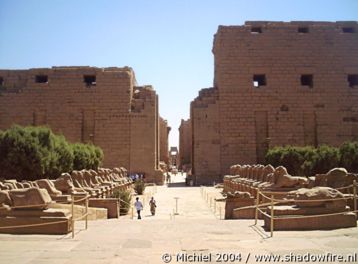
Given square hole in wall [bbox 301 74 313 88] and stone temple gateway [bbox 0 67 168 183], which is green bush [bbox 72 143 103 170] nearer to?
stone temple gateway [bbox 0 67 168 183]

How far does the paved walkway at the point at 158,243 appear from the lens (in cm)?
584

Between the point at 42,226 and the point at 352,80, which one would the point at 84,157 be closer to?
the point at 42,226

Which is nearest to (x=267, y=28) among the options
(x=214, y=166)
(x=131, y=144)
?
(x=214, y=166)

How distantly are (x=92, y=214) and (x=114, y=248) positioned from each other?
574 centimetres

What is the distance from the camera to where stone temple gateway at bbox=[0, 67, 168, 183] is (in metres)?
31.9

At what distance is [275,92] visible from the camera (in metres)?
31.6

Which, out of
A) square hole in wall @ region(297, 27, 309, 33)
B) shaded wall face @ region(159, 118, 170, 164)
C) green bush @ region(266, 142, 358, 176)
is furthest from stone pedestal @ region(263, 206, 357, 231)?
shaded wall face @ region(159, 118, 170, 164)

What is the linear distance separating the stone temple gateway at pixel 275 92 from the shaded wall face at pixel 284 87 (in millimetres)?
70

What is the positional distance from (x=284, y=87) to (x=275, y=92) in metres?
0.81

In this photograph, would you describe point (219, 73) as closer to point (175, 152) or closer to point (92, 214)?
point (92, 214)

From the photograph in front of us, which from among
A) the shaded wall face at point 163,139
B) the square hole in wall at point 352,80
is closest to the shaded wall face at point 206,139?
the square hole in wall at point 352,80

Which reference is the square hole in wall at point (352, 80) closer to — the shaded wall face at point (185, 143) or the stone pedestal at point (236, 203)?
the shaded wall face at point (185, 143)

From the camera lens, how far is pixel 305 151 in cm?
2497

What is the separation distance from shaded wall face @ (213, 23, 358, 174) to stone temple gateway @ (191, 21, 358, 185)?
0.23 ft
